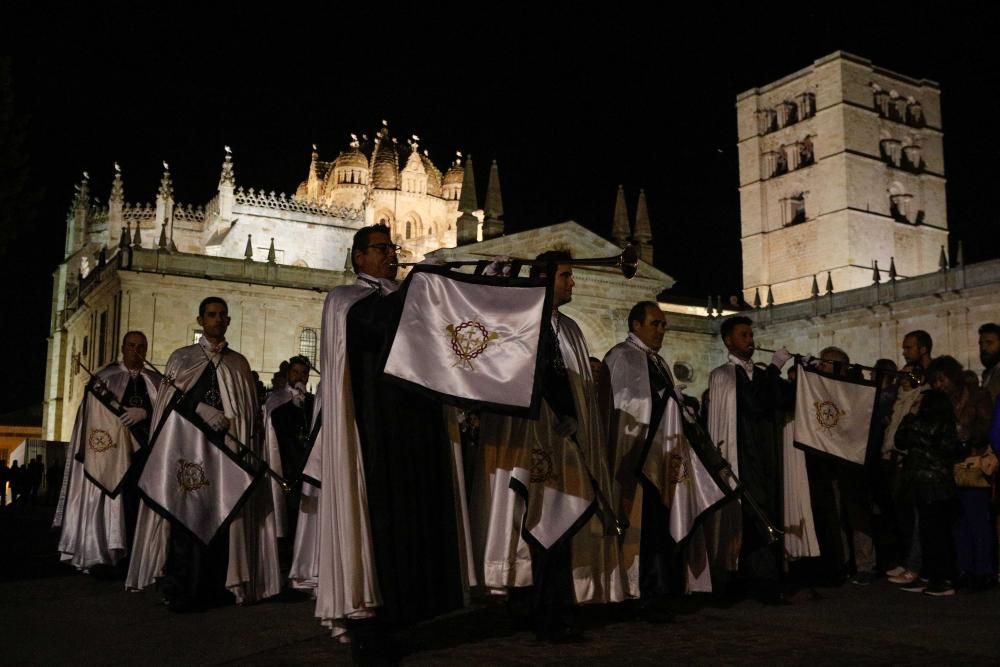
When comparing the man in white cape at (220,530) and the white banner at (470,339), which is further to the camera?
the man in white cape at (220,530)

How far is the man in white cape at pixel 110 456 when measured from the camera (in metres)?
8.96

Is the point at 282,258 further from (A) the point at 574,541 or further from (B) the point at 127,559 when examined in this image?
(A) the point at 574,541

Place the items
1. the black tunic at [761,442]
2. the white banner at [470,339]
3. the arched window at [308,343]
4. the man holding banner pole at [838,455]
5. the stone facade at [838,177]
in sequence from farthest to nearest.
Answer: the stone facade at [838,177] → the arched window at [308,343] → the man holding banner pole at [838,455] → the black tunic at [761,442] → the white banner at [470,339]

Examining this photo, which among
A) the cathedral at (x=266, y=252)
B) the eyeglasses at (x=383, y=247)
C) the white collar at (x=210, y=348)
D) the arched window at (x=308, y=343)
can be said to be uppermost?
the cathedral at (x=266, y=252)

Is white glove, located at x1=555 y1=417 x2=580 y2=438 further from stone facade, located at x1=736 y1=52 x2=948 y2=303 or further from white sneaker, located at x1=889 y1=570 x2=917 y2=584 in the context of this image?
stone facade, located at x1=736 y1=52 x2=948 y2=303

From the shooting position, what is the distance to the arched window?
37.0 m

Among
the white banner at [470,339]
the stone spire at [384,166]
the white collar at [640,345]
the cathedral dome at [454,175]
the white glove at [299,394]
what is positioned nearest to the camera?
the white banner at [470,339]

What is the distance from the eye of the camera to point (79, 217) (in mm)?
47844

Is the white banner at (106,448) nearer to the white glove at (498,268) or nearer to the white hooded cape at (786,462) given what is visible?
the white glove at (498,268)

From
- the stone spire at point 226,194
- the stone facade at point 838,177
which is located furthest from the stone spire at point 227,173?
the stone facade at point 838,177

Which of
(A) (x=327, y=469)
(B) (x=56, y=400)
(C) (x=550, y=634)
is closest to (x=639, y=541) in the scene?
(C) (x=550, y=634)

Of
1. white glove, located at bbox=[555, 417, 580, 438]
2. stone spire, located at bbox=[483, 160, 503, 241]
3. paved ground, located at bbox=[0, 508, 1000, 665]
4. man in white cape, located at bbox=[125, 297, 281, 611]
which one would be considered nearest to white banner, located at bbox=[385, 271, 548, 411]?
white glove, located at bbox=[555, 417, 580, 438]

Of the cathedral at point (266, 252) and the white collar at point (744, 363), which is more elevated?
the cathedral at point (266, 252)

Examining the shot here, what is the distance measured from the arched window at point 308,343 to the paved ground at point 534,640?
29.2 metres
